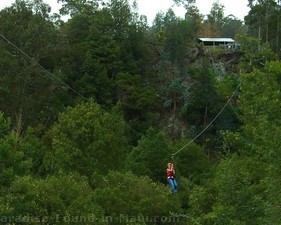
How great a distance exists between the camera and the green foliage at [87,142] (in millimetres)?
21391

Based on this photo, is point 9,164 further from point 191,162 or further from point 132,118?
point 132,118

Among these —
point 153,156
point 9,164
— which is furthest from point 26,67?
point 9,164

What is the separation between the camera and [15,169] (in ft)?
56.7

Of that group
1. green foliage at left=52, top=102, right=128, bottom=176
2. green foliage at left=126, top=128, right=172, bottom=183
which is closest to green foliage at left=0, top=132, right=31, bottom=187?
green foliage at left=52, top=102, right=128, bottom=176

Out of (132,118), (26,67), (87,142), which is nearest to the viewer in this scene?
(87,142)

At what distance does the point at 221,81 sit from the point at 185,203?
904 inches

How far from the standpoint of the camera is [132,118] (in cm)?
4319

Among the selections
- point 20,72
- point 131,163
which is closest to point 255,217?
point 131,163

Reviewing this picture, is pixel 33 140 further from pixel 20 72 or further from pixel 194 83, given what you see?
pixel 194 83

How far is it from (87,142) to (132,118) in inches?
834

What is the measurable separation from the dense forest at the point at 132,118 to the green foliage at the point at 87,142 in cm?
5

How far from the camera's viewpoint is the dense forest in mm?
14266

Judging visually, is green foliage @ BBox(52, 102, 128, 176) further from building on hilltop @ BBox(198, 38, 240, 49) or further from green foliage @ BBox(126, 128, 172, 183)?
building on hilltop @ BBox(198, 38, 240, 49)

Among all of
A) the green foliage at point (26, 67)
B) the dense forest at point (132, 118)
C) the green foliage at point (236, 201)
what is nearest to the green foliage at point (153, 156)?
the dense forest at point (132, 118)
